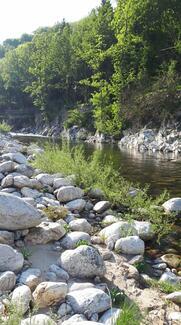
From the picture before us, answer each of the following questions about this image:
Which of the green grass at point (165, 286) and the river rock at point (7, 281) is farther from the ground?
the river rock at point (7, 281)

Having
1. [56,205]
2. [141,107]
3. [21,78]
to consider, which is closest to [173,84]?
[141,107]

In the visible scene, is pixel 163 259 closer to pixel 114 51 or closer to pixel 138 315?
pixel 138 315

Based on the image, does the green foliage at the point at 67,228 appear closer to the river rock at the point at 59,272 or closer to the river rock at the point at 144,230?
the river rock at the point at 144,230

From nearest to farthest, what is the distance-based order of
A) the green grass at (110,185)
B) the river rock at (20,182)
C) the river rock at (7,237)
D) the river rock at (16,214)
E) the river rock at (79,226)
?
1. the river rock at (7,237)
2. the river rock at (16,214)
3. the river rock at (79,226)
4. the green grass at (110,185)
5. the river rock at (20,182)

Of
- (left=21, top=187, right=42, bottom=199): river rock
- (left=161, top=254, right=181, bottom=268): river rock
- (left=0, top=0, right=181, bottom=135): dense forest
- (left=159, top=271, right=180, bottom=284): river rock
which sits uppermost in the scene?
(left=0, top=0, right=181, bottom=135): dense forest

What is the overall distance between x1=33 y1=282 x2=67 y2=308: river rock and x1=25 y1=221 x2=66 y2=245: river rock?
1.83 meters

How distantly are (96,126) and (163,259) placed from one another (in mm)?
35337

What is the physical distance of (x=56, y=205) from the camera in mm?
8836

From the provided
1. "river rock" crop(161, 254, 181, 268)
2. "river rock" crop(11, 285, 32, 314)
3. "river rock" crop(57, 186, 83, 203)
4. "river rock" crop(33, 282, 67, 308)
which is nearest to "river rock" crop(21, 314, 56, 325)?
"river rock" crop(11, 285, 32, 314)

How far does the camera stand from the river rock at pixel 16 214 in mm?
6312

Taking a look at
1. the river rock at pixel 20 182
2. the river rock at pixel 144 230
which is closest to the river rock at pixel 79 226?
the river rock at pixel 144 230

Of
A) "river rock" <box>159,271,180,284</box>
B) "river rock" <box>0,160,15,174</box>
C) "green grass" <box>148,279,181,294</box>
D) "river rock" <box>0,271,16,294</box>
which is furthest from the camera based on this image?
"river rock" <box>0,160,15,174</box>

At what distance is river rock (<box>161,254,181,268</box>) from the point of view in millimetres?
6702

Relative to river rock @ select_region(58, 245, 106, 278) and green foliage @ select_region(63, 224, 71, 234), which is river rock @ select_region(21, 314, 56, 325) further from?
green foliage @ select_region(63, 224, 71, 234)
